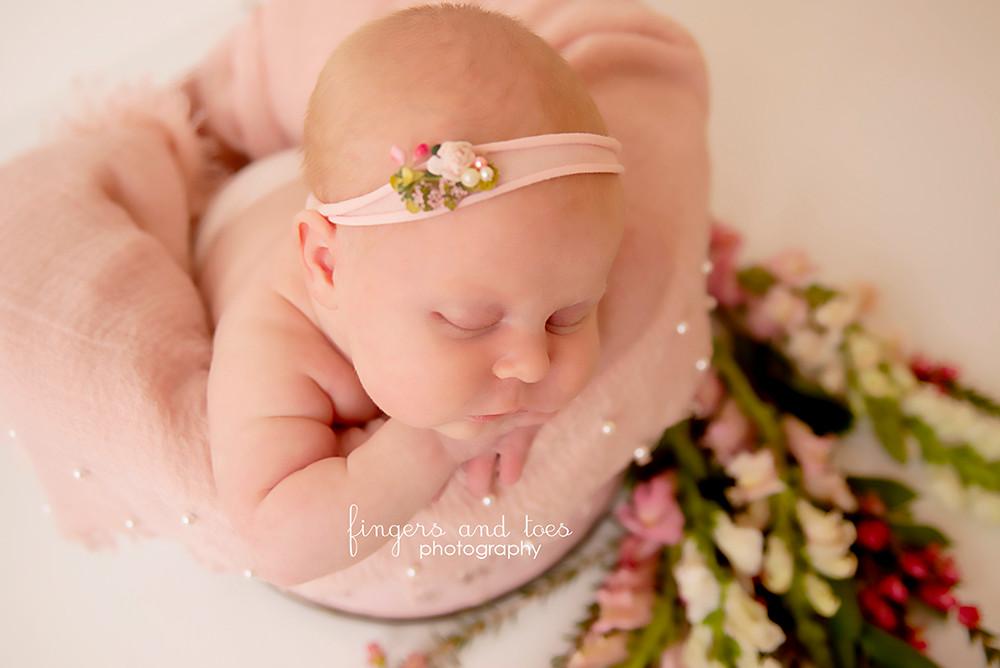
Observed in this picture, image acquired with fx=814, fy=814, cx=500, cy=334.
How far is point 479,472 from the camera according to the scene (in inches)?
35.8

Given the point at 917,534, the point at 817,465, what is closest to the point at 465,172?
the point at 817,465

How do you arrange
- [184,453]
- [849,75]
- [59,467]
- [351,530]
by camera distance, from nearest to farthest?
[351,530]
[184,453]
[59,467]
[849,75]

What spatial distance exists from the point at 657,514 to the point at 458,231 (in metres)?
0.61

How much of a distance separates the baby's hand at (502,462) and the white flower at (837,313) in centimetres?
57

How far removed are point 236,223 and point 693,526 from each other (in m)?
0.77

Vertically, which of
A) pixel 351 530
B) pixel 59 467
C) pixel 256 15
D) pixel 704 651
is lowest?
pixel 704 651

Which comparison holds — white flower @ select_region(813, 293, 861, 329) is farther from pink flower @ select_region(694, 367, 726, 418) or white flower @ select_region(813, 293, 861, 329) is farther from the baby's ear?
the baby's ear

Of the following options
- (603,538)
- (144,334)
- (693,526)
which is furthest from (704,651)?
(144,334)

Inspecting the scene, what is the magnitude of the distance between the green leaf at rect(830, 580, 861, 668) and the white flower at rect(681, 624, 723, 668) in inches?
7.4

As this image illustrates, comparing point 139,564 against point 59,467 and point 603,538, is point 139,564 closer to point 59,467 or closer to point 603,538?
point 59,467

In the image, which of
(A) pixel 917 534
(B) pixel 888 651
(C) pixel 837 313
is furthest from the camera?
(C) pixel 837 313

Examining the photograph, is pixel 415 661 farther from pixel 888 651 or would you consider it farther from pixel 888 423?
pixel 888 423

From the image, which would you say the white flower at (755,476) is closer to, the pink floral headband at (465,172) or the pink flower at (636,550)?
the pink flower at (636,550)

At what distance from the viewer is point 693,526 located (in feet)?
3.61
